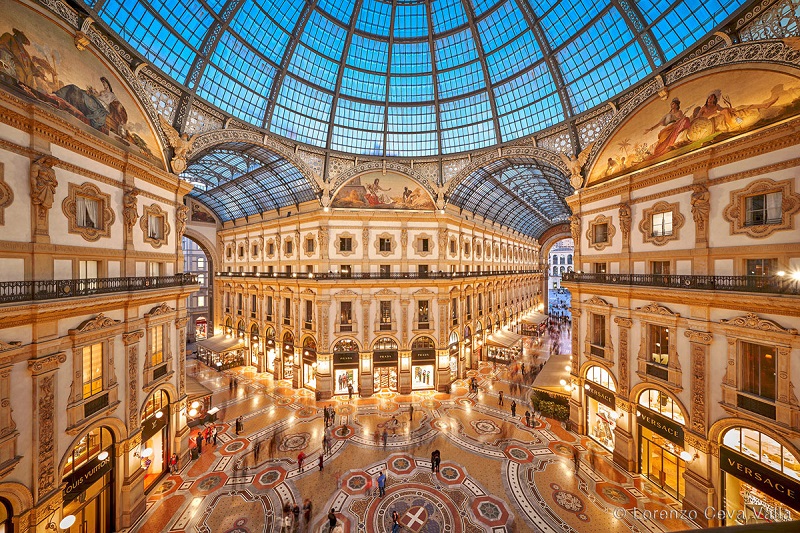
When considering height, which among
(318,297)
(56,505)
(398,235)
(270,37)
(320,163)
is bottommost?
(56,505)

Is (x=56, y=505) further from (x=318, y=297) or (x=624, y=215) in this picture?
(x=624, y=215)

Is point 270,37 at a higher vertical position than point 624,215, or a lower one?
higher

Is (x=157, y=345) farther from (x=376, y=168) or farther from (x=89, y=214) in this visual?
(x=376, y=168)

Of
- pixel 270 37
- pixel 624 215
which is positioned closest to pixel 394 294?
pixel 624 215

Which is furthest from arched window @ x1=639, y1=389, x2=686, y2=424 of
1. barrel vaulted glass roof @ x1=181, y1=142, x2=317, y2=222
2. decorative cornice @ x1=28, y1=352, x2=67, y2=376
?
barrel vaulted glass roof @ x1=181, y1=142, x2=317, y2=222

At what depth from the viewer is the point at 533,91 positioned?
2594cm

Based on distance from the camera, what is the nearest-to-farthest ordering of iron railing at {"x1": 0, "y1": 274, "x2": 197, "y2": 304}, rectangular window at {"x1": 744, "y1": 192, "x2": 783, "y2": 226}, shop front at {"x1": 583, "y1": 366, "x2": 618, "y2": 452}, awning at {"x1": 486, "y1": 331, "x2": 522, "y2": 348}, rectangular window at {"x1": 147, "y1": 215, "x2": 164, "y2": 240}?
iron railing at {"x1": 0, "y1": 274, "x2": 197, "y2": 304}
rectangular window at {"x1": 744, "y1": 192, "x2": 783, "y2": 226}
rectangular window at {"x1": 147, "y1": 215, "x2": 164, "y2": 240}
shop front at {"x1": 583, "y1": 366, "x2": 618, "y2": 452}
awning at {"x1": 486, "y1": 331, "x2": 522, "y2": 348}

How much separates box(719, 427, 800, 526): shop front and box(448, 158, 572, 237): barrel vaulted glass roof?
2230 centimetres

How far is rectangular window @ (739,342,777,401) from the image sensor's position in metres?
13.4

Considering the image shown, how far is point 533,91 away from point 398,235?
51.4 feet

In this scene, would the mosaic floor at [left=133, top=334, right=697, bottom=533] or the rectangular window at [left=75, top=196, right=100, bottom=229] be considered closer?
the rectangular window at [left=75, top=196, right=100, bottom=229]

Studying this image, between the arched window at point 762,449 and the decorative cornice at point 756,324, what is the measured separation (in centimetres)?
427

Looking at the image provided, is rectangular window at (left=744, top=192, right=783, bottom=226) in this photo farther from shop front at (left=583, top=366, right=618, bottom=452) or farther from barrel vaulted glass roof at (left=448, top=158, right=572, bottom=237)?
barrel vaulted glass roof at (left=448, top=158, right=572, bottom=237)

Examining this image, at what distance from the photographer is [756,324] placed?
13.6 metres
